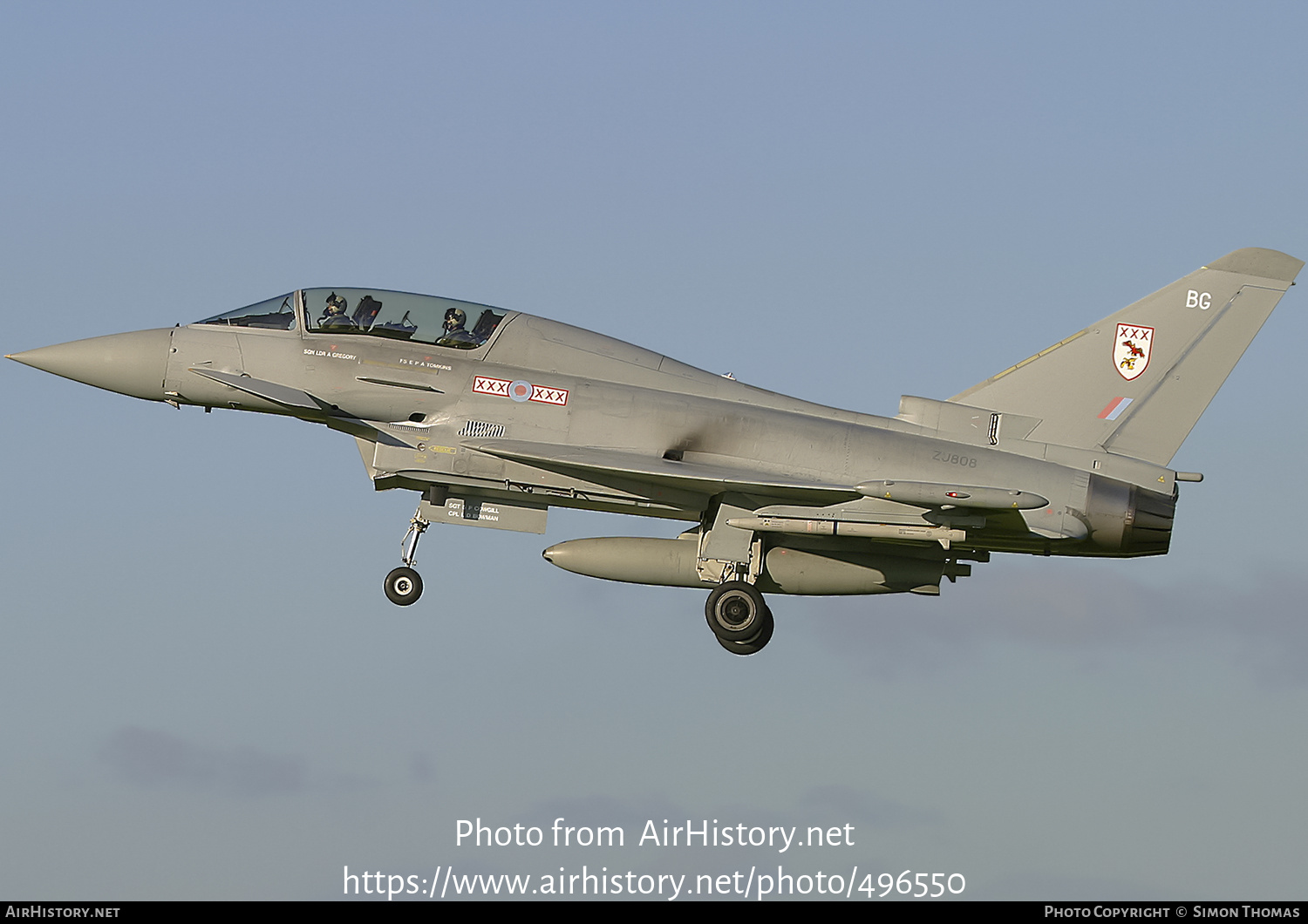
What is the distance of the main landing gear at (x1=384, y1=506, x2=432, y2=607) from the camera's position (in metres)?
20.5

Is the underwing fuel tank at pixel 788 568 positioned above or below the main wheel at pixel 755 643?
above

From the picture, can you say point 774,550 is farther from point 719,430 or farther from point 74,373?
point 74,373

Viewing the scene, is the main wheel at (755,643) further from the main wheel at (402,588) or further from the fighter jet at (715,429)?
the main wheel at (402,588)

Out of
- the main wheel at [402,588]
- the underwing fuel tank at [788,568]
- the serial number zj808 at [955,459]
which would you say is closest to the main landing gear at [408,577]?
the main wheel at [402,588]

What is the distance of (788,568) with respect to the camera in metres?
21.5

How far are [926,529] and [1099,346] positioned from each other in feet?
12.2

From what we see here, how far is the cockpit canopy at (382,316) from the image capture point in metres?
20.8

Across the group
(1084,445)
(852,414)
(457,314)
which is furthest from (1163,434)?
(457,314)

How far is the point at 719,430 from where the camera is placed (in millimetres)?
20500

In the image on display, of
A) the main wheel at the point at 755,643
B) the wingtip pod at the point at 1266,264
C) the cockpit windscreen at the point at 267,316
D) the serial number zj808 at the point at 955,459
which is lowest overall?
the main wheel at the point at 755,643

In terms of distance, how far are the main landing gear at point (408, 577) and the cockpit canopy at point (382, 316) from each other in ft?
7.33

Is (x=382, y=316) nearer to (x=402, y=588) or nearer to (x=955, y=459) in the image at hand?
(x=402, y=588)

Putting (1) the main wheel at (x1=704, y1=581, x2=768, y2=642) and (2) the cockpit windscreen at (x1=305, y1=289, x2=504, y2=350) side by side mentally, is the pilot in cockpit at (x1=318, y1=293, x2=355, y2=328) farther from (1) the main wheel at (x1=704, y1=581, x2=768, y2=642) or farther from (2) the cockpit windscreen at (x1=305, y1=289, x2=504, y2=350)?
(1) the main wheel at (x1=704, y1=581, x2=768, y2=642)

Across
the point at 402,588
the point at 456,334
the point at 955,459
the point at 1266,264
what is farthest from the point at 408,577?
the point at 1266,264
